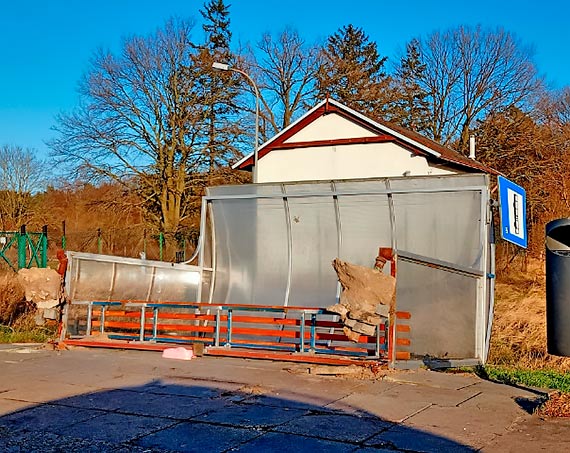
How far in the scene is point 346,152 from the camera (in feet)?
88.7

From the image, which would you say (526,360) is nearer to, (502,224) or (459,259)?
(459,259)

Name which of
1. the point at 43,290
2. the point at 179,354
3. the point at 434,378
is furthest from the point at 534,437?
the point at 43,290

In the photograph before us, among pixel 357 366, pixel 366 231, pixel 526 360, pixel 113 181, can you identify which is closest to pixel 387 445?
pixel 357 366

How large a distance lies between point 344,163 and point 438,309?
1636 cm

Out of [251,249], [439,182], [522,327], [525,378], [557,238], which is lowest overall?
[525,378]

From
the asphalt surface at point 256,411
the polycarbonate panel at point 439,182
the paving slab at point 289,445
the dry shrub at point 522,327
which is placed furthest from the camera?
the polycarbonate panel at point 439,182

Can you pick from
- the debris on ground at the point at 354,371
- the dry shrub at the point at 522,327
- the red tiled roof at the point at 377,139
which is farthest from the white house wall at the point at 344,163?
the debris on ground at the point at 354,371

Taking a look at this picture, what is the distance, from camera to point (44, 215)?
4025 centimetres

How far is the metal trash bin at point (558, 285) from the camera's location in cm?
570

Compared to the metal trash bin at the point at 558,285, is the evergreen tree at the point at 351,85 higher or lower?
higher

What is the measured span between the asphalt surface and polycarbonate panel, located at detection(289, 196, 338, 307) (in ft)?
17.9

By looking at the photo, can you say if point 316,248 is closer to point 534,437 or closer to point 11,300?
point 11,300

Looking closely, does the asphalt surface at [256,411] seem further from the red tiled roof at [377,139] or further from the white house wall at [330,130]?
the white house wall at [330,130]

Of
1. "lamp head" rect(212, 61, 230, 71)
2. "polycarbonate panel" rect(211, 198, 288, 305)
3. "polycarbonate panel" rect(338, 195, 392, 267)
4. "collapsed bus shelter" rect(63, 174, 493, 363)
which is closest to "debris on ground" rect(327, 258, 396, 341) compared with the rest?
"collapsed bus shelter" rect(63, 174, 493, 363)
